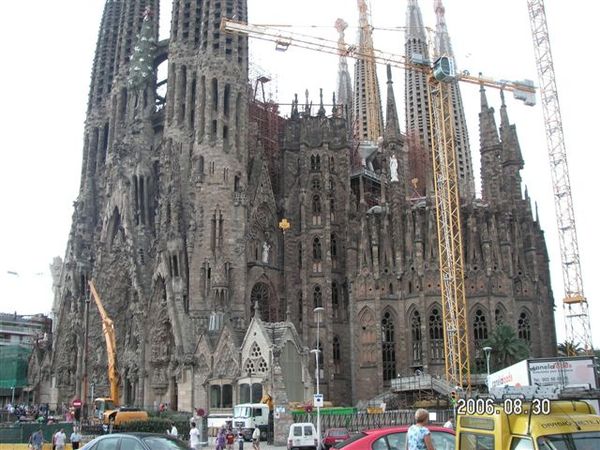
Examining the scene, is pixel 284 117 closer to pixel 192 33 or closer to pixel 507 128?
pixel 192 33

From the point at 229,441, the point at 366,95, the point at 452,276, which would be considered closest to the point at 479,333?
the point at 452,276

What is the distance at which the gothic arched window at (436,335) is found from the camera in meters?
60.7

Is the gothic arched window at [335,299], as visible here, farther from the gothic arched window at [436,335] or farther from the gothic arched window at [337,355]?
the gothic arched window at [436,335]

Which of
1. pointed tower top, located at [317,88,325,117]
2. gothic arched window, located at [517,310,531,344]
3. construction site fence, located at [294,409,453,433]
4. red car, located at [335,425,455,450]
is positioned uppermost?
pointed tower top, located at [317,88,325,117]

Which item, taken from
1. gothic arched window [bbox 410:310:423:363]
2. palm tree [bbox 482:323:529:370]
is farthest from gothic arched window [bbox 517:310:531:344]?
gothic arched window [bbox 410:310:423:363]

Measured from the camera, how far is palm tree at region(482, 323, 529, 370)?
56.4 metres

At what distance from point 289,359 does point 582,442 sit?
43218 mm

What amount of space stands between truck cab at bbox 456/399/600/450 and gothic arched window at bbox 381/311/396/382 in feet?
172

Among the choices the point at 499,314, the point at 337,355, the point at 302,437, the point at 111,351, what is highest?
the point at 499,314

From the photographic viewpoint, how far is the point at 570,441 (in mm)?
9570

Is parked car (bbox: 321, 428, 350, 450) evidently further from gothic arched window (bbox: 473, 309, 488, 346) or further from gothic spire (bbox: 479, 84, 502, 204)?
gothic spire (bbox: 479, 84, 502, 204)

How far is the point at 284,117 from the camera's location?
78062mm

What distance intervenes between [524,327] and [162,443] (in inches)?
2103
